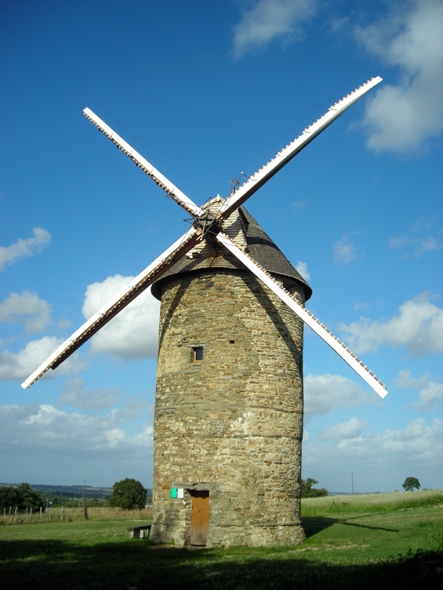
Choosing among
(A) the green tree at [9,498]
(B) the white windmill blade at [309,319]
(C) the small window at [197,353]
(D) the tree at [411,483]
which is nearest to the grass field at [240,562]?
(B) the white windmill blade at [309,319]

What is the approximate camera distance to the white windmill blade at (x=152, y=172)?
17922 millimetres

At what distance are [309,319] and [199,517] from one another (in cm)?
581

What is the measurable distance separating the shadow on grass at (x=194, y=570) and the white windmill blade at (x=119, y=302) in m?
4.81

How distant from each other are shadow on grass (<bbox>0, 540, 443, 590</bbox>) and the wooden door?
0.78 m

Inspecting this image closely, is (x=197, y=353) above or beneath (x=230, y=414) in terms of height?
above

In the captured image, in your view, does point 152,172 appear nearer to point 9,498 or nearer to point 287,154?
point 287,154

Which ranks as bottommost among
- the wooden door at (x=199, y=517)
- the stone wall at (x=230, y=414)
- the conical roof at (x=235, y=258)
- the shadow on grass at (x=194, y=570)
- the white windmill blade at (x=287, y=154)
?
the shadow on grass at (x=194, y=570)

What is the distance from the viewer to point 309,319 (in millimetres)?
15586

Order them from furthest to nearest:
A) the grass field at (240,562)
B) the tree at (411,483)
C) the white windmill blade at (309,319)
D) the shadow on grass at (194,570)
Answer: the tree at (411,483), the white windmill blade at (309,319), the grass field at (240,562), the shadow on grass at (194,570)

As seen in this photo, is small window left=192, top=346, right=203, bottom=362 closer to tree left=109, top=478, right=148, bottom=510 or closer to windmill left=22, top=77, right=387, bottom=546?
windmill left=22, top=77, right=387, bottom=546

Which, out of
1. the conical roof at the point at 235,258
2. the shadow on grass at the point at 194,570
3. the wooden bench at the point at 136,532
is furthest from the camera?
the wooden bench at the point at 136,532

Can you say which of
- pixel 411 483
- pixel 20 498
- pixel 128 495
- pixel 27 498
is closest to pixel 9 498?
pixel 20 498

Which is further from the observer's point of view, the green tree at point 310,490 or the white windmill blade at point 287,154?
the green tree at point 310,490

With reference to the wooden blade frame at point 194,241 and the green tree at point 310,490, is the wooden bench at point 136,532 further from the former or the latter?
the green tree at point 310,490
